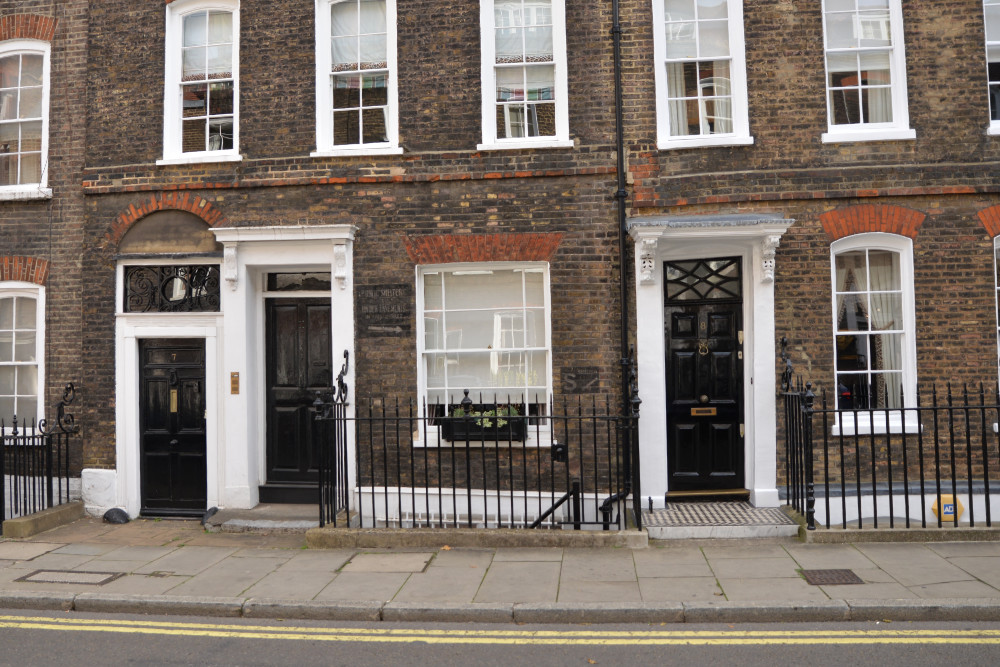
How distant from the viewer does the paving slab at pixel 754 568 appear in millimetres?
6359

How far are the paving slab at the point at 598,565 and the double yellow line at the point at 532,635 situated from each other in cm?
99

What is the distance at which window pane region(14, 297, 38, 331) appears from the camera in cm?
1005

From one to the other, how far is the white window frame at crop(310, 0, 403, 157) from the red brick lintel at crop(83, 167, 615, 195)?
321 mm

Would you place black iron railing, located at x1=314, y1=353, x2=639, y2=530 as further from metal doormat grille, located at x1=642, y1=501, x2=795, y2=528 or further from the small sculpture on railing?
the small sculpture on railing

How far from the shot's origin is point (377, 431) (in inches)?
356

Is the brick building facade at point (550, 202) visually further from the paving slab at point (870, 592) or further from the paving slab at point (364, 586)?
the paving slab at point (364, 586)

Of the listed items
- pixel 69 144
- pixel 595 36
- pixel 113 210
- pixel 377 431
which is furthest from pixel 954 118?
pixel 69 144

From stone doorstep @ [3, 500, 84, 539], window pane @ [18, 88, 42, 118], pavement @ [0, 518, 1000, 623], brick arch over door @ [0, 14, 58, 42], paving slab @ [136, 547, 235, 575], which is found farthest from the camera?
window pane @ [18, 88, 42, 118]

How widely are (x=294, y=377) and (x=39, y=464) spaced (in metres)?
3.39

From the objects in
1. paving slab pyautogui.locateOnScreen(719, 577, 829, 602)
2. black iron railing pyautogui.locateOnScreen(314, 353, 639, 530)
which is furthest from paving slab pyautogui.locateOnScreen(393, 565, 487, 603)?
paving slab pyautogui.locateOnScreen(719, 577, 829, 602)

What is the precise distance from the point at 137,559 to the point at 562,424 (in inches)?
183

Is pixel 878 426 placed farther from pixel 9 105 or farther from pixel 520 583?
pixel 9 105

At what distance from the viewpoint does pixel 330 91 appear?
931 cm

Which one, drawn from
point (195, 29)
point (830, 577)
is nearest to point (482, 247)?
point (195, 29)
